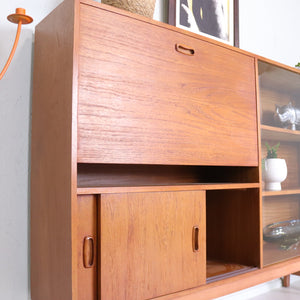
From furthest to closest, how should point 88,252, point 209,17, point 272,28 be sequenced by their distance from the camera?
1. point 272,28
2. point 209,17
3. point 88,252

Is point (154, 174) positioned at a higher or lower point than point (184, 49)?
lower

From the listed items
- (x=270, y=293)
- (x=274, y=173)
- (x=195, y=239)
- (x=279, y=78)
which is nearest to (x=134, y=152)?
(x=195, y=239)

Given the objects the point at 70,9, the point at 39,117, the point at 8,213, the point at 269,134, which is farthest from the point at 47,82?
the point at 269,134

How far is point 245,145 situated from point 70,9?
75cm

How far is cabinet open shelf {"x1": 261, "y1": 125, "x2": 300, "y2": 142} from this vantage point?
4.57ft

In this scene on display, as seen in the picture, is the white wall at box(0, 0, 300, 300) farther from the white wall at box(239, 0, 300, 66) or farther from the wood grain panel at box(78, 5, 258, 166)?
the white wall at box(239, 0, 300, 66)

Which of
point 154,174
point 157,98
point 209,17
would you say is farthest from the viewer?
point 209,17

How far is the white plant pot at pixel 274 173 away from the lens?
1387 mm

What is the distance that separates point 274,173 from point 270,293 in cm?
77

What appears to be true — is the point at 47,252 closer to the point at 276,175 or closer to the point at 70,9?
the point at 70,9

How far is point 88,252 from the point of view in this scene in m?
0.90

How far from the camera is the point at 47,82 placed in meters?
1.03

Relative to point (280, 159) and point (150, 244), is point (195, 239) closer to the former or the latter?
point (150, 244)

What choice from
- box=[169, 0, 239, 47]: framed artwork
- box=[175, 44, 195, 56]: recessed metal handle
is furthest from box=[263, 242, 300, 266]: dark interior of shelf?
box=[169, 0, 239, 47]: framed artwork
